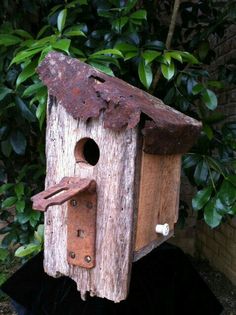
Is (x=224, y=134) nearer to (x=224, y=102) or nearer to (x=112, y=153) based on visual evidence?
(x=112, y=153)

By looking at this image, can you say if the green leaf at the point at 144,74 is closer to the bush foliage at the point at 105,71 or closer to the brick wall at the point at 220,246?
the bush foliage at the point at 105,71

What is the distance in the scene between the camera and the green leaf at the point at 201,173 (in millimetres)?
1810

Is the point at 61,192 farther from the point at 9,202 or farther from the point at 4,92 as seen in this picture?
the point at 9,202

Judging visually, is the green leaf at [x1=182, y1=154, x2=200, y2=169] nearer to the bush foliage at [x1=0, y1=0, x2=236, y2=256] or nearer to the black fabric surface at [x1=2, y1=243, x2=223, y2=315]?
the bush foliage at [x1=0, y1=0, x2=236, y2=256]

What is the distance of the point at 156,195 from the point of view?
51.1 inches

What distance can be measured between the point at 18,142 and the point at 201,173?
0.92 metres

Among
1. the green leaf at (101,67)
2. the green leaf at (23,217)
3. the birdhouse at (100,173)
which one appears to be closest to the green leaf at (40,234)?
the green leaf at (23,217)

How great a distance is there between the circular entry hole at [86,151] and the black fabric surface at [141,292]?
574 mm

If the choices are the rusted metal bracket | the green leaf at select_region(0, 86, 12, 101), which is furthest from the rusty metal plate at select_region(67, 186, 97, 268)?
the green leaf at select_region(0, 86, 12, 101)

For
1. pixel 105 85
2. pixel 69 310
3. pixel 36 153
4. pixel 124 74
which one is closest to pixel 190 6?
pixel 124 74

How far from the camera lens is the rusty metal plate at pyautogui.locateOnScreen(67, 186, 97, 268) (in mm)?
1164

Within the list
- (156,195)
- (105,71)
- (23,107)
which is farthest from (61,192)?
(23,107)

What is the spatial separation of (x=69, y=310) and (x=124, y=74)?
110cm

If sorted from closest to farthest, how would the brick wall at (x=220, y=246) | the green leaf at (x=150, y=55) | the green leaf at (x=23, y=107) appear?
the green leaf at (x=150, y=55)
the green leaf at (x=23, y=107)
the brick wall at (x=220, y=246)
